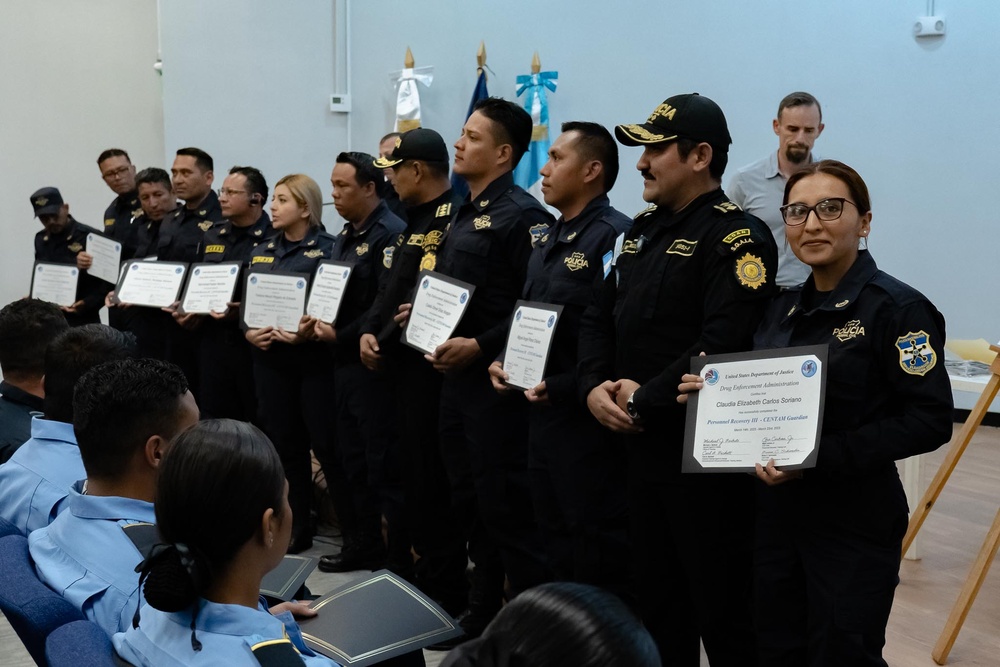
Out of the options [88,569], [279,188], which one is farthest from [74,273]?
[88,569]

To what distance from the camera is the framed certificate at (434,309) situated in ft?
10.1

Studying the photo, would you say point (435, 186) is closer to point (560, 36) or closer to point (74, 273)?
point (74, 273)

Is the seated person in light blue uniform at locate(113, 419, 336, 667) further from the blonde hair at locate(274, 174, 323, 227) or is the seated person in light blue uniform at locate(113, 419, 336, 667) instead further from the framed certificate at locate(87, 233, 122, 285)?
the framed certificate at locate(87, 233, 122, 285)

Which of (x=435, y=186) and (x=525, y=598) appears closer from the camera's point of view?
(x=525, y=598)

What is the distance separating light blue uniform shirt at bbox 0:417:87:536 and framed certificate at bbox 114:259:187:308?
8.84 ft

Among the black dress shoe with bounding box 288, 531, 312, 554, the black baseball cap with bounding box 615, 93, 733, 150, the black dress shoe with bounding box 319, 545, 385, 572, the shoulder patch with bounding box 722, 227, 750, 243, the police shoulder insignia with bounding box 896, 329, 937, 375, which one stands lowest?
the black dress shoe with bounding box 288, 531, 312, 554

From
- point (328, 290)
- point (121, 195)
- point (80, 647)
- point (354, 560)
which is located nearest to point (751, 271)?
point (80, 647)

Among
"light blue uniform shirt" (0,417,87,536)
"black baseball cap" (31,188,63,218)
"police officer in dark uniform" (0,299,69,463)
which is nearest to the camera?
"light blue uniform shirt" (0,417,87,536)

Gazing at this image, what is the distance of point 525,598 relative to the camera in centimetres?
92

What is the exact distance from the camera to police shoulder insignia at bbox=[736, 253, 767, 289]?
2291 mm

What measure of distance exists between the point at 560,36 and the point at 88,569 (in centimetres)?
630

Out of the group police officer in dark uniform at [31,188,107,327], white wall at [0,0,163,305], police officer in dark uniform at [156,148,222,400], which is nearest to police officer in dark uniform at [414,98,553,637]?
police officer in dark uniform at [156,148,222,400]

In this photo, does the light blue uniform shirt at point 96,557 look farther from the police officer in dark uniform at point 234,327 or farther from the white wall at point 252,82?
the white wall at point 252,82

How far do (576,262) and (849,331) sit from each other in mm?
983
